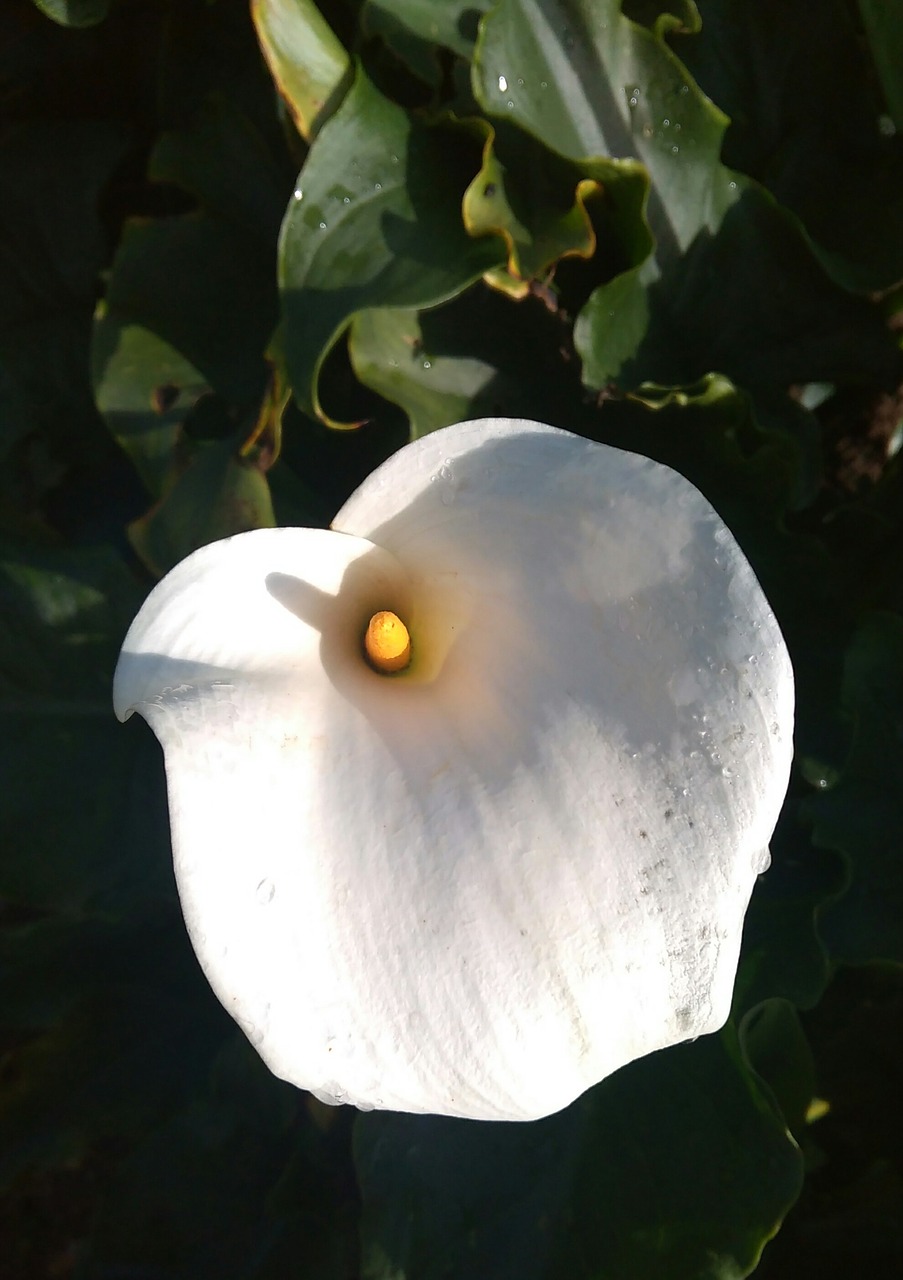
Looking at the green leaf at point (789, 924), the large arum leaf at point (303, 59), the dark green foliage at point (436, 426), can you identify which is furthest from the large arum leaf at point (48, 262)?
the green leaf at point (789, 924)

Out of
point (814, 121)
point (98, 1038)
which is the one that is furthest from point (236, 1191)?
point (814, 121)

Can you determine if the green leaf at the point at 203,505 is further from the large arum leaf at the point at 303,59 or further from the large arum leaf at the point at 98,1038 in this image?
the large arum leaf at the point at 98,1038

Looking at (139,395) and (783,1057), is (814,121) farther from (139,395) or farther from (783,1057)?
(783,1057)

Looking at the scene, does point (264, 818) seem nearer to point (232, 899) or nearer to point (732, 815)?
point (232, 899)

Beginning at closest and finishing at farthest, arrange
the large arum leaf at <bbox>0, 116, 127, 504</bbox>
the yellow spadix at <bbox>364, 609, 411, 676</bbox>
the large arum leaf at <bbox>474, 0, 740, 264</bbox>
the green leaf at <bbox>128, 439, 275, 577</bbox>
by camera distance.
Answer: the yellow spadix at <bbox>364, 609, 411, 676</bbox>
the large arum leaf at <bbox>474, 0, 740, 264</bbox>
the green leaf at <bbox>128, 439, 275, 577</bbox>
the large arum leaf at <bbox>0, 116, 127, 504</bbox>

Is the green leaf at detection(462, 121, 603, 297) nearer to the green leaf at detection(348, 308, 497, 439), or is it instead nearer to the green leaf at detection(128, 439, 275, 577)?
the green leaf at detection(348, 308, 497, 439)

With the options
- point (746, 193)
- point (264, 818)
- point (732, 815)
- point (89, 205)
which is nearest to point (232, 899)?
point (264, 818)

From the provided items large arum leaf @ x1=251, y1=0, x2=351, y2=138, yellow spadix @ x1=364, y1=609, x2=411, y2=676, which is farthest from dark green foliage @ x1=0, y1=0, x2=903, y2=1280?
yellow spadix @ x1=364, y1=609, x2=411, y2=676
